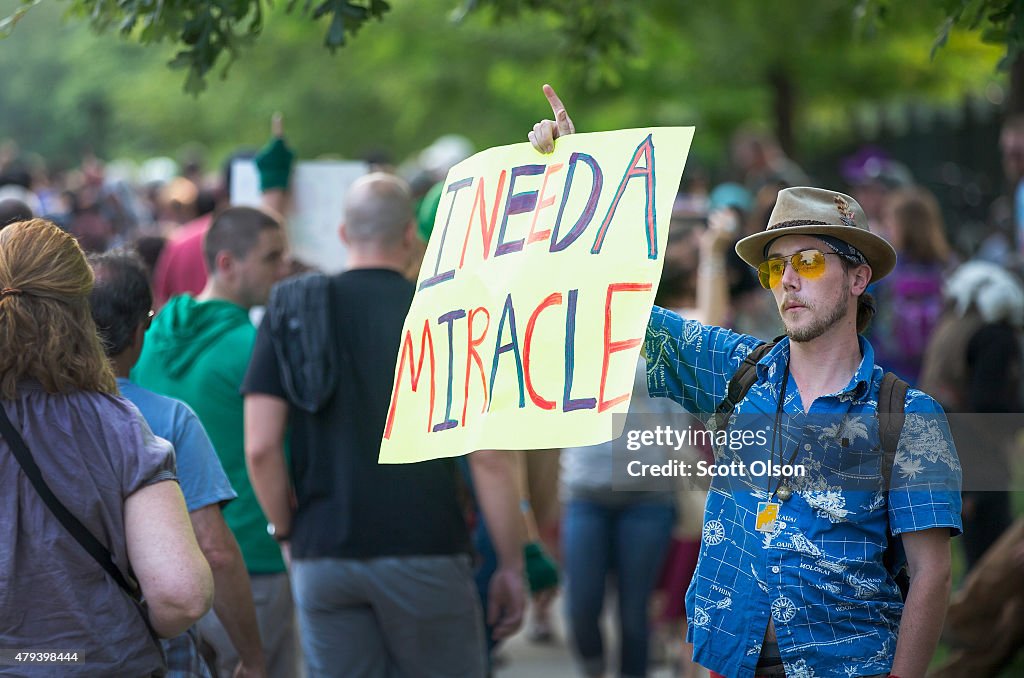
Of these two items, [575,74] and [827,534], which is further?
[575,74]

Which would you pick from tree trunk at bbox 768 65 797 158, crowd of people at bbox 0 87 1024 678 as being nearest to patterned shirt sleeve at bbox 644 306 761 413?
crowd of people at bbox 0 87 1024 678

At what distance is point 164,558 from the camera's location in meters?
3.17

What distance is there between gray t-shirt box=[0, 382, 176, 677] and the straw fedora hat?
1.61 m

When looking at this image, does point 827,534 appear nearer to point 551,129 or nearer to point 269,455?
point 551,129

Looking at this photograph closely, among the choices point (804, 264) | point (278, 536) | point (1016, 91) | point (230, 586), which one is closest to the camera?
point (804, 264)

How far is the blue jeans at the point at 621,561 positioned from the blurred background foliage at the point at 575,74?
1965 mm

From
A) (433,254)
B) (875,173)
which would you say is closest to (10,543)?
(433,254)

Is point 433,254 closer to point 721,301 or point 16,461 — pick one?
point 16,461

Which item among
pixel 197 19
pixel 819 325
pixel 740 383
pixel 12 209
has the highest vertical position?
pixel 197 19

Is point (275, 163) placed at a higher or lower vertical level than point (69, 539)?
higher

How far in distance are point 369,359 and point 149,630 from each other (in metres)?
1.60

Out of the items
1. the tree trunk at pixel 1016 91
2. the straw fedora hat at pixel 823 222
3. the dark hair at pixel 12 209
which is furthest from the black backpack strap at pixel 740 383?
the tree trunk at pixel 1016 91

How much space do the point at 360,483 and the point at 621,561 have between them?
2.10 meters

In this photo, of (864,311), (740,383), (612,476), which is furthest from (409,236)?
(612,476)
